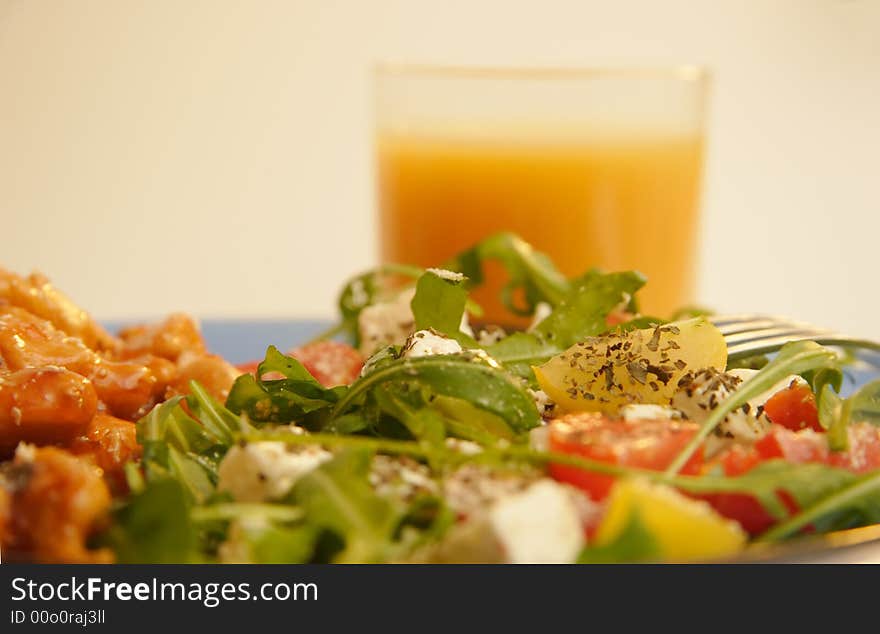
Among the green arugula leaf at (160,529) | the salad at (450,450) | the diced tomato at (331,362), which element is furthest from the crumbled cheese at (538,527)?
the diced tomato at (331,362)

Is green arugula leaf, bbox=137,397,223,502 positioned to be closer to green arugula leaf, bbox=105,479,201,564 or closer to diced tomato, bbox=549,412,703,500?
green arugula leaf, bbox=105,479,201,564

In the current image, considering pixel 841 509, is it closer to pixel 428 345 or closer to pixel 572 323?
pixel 428 345

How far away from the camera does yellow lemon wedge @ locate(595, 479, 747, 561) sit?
124cm

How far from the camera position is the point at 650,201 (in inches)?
141

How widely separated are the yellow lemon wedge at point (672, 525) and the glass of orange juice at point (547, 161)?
2.16 meters

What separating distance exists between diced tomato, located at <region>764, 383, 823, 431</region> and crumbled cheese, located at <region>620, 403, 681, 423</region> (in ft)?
0.99

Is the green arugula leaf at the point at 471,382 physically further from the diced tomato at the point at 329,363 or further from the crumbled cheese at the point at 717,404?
the diced tomato at the point at 329,363

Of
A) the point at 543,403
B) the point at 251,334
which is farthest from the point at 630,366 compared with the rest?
the point at 251,334

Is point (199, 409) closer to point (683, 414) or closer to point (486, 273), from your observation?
point (683, 414)

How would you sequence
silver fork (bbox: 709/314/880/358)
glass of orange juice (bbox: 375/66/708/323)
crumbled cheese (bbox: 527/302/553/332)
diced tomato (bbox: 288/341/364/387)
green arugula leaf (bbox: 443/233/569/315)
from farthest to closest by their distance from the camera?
glass of orange juice (bbox: 375/66/708/323)
green arugula leaf (bbox: 443/233/569/315)
crumbled cheese (bbox: 527/302/553/332)
diced tomato (bbox: 288/341/364/387)
silver fork (bbox: 709/314/880/358)

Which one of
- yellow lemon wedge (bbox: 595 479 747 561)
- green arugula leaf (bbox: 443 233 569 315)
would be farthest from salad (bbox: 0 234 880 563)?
green arugula leaf (bbox: 443 233 569 315)

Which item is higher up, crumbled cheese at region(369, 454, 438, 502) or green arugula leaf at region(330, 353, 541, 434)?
green arugula leaf at region(330, 353, 541, 434)

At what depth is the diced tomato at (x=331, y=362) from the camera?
2410 millimetres
